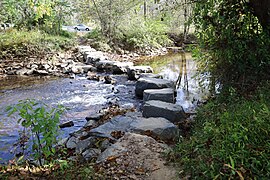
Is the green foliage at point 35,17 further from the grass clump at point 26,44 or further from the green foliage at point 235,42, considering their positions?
the green foliage at point 235,42

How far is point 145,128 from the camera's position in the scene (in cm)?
410

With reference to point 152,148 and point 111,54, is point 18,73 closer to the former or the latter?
point 111,54

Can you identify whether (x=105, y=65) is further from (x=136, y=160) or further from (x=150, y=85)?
(x=136, y=160)

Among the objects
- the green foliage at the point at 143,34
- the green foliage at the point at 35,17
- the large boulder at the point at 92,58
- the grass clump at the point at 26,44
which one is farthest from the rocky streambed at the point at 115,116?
the green foliage at the point at 143,34

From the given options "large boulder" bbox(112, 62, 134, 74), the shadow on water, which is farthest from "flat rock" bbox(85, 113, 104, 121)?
"large boulder" bbox(112, 62, 134, 74)

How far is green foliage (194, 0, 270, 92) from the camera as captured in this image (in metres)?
4.76

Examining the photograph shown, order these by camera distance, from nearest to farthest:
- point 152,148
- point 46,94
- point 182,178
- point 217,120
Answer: point 182,178 → point 152,148 → point 217,120 → point 46,94

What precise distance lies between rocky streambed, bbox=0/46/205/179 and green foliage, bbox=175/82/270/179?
0.33 meters

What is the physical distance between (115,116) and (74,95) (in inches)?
103

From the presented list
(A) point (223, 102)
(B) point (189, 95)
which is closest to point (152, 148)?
(A) point (223, 102)

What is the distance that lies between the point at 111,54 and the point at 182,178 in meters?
12.5

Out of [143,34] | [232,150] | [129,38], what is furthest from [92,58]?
[232,150]

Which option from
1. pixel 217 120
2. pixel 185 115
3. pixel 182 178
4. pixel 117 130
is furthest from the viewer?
pixel 185 115

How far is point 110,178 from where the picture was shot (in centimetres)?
276
